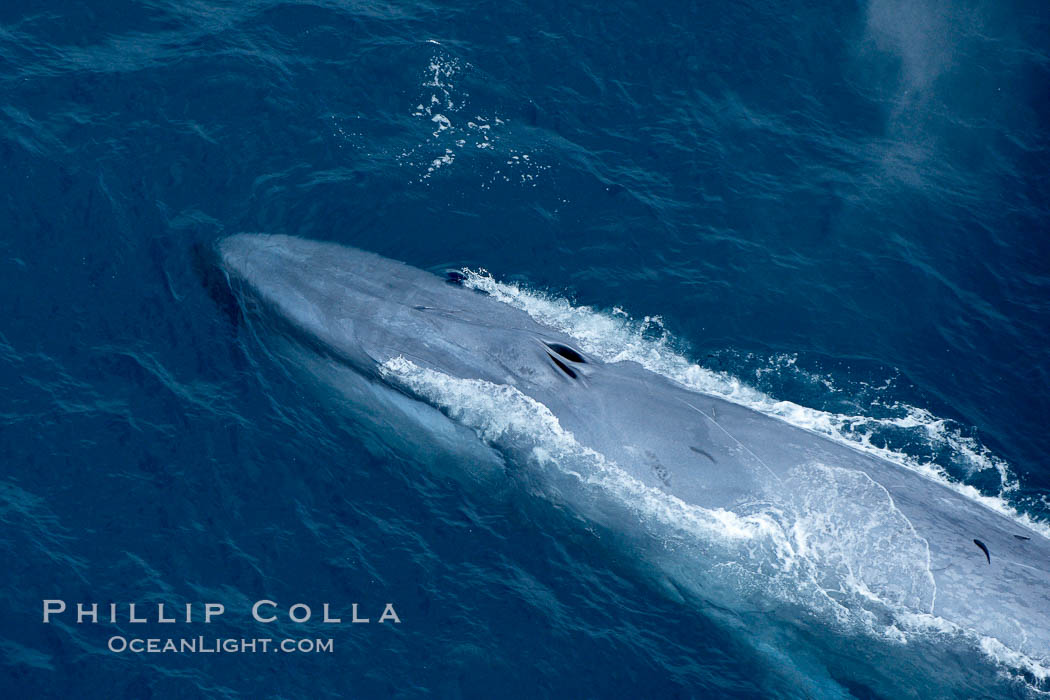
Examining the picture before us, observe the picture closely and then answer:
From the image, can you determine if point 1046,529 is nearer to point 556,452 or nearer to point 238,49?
point 556,452

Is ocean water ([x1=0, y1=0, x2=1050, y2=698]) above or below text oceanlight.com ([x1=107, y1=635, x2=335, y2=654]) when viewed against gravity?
above

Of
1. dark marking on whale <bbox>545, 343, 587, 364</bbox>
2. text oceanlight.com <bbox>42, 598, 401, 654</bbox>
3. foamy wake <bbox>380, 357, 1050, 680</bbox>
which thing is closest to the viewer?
text oceanlight.com <bbox>42, 598, 401, 654</bbox>

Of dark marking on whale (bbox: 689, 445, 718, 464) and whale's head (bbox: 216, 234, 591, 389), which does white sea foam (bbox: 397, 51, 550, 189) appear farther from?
dark marking on whale (bbox: 689, 445, 718, 464)

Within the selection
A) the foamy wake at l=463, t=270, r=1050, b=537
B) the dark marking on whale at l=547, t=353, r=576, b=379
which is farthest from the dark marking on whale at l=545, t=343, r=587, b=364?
the foamy wake at l=463, t=270, r=1050, b=537

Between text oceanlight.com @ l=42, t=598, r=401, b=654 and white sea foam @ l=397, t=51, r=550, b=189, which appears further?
white sea foam @ l=397, t=51, r=550, b=189

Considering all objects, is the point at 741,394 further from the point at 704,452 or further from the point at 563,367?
the point at 563,367

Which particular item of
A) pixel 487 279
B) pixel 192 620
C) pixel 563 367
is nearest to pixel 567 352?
pixel 563 367

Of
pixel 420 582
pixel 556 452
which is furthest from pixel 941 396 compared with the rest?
pixel 420 582
